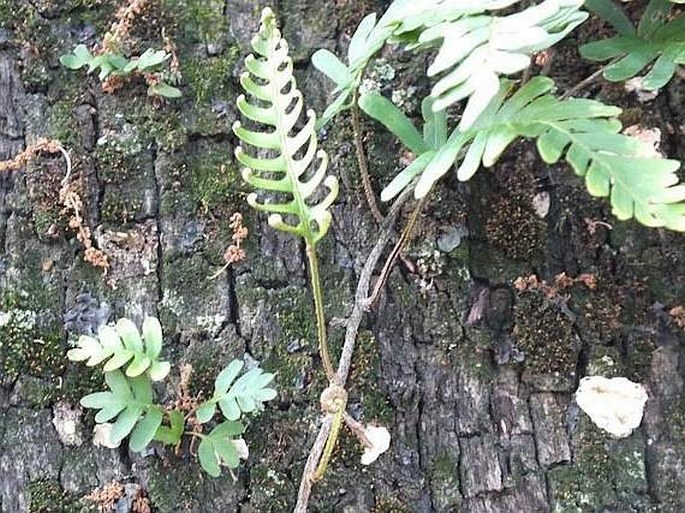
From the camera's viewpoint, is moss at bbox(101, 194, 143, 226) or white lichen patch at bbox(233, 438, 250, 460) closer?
white lichen patch at bbox(233, 438, 250, 460)

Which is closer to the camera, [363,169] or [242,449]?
[242,449]

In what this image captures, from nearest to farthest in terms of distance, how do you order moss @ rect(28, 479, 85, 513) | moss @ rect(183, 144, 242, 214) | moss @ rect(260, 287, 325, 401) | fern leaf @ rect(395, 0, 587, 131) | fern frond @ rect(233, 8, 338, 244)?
fern leaf @ rect(395, 0, 587, 131), fern frond @ rect(233, 8, 338, 244), moss @ rect(28, 479, 85, 513), moss @ rect(260, 287, 325, 401), moss @ rect(183, 144, 242, 214)

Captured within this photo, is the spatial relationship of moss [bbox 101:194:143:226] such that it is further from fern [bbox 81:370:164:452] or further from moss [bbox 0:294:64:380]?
fern [bbox 81:370:164:452]

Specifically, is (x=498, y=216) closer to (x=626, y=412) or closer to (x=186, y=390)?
(x=626, y=412)

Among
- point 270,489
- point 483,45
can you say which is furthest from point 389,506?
point 483,45

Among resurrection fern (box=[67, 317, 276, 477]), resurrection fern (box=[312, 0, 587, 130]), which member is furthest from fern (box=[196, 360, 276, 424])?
resurrection fern (box=[312, 0, 587, 130])

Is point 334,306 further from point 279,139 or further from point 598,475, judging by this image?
point 598,475

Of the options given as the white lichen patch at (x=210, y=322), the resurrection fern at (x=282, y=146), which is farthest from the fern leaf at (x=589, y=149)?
the white lichen patch at (x=210, y=322)
